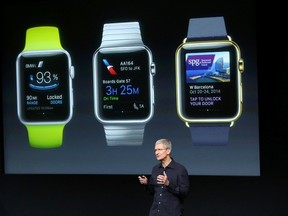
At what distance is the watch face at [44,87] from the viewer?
15.9 ft

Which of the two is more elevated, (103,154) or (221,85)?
(221,85)

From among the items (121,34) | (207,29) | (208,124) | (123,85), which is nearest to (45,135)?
(123,85)

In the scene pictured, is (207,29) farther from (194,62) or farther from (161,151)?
(161,151)

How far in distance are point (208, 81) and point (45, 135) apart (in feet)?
5.73

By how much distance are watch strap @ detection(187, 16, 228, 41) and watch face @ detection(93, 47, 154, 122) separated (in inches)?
18.5

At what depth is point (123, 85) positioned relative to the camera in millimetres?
4691

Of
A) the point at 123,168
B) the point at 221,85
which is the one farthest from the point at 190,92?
the point at 123,168

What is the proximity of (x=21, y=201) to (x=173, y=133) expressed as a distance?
1.78 meters

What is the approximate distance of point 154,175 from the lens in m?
3.34

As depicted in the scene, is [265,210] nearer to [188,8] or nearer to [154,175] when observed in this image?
[154,175]

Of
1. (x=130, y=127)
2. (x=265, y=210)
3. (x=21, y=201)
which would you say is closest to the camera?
(x=265, y=210)

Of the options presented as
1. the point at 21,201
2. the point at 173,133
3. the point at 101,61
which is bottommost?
the point at 21,201

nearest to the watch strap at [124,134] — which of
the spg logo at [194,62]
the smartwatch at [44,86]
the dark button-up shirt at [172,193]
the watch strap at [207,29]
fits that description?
the smartwatch at [44,86]

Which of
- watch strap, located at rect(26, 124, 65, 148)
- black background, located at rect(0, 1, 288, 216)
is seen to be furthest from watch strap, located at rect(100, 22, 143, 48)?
watch strap, located at rect(26, 124, 65, 148)
